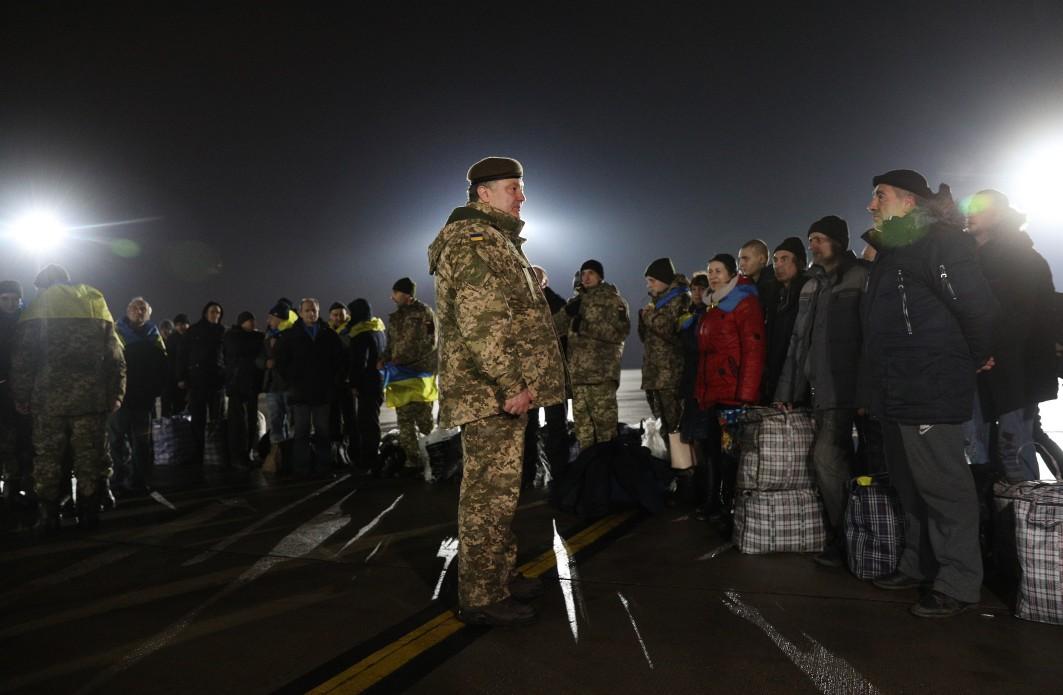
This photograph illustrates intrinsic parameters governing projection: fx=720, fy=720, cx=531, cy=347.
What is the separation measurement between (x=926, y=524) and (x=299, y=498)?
18.6 ft

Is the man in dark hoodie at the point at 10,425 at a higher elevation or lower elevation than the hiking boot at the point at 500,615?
higher

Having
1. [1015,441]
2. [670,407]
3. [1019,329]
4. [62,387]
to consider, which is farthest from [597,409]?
[62,387]

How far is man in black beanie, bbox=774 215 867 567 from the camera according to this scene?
4.56 metres

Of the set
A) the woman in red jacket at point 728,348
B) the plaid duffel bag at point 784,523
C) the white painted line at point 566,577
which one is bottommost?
the white painted line at point 566,577

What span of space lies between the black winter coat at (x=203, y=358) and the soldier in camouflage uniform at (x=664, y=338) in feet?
20.5

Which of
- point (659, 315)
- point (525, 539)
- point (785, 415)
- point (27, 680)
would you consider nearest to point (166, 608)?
point (27, 680)

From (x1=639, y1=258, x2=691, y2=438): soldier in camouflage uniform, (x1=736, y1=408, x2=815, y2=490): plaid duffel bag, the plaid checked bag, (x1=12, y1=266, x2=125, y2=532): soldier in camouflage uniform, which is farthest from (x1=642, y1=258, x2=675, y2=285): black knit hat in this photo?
(x1=12, y1=266, x2=125, y2=532): soldier in camouflage uniform

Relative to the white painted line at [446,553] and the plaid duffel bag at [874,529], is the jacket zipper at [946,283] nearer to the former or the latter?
the plaid duffel bag at [874,529]

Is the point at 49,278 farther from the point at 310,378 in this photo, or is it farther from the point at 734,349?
the point at 734,349

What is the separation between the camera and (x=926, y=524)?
3990 millimetres

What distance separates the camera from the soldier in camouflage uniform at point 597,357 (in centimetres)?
735

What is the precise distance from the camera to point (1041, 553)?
346cm

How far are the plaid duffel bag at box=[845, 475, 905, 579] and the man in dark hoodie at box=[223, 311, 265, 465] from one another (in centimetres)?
787

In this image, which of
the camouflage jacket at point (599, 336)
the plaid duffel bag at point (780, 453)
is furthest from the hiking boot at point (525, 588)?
the camouflage jacket at point (599, 336)
